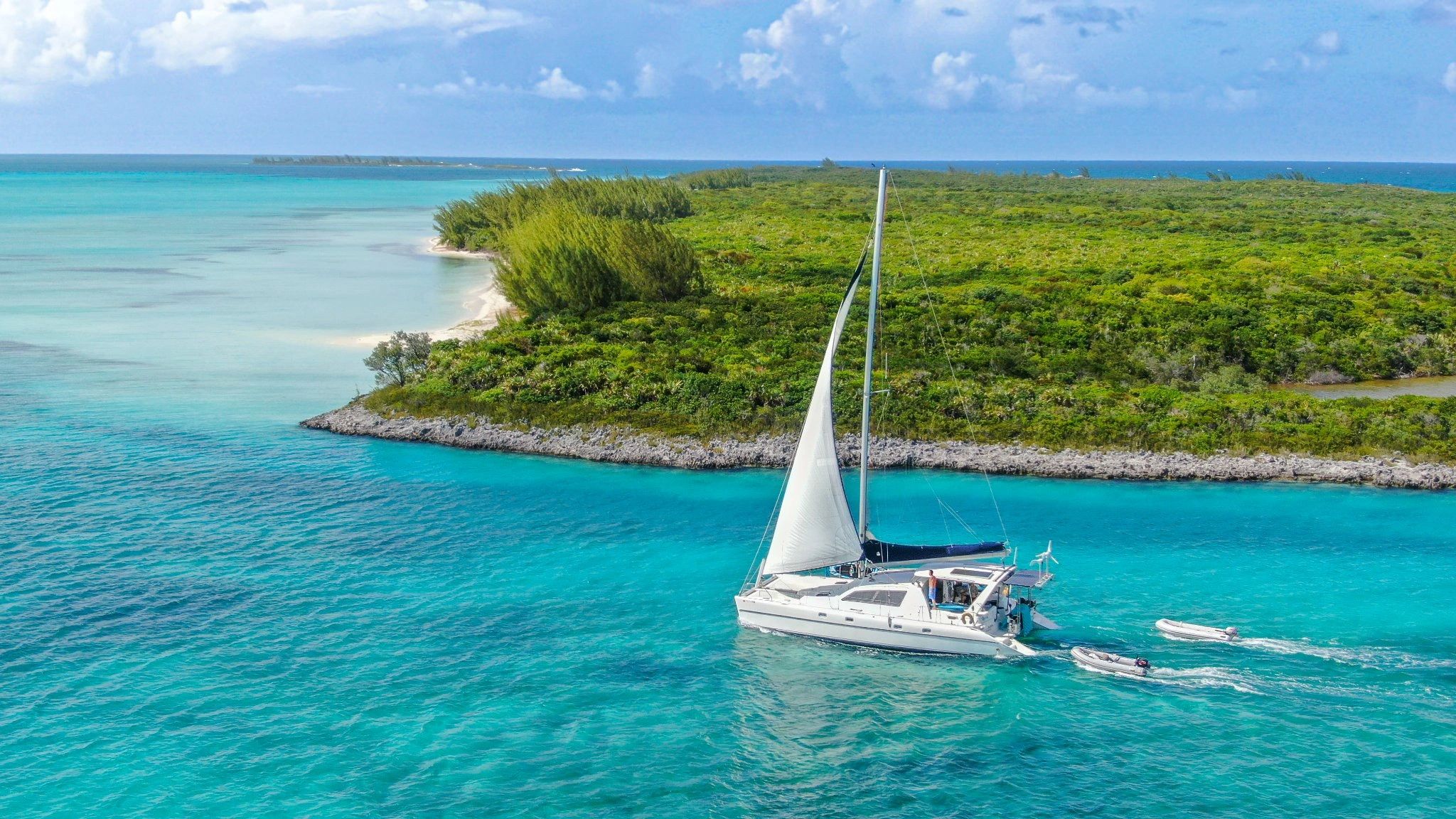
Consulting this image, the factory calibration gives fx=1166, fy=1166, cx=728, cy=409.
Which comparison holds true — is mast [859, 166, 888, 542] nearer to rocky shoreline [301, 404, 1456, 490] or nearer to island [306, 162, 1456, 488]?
rocky shoreline [301, 404, 1456, 490]

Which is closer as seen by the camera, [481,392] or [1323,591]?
[1323,591]

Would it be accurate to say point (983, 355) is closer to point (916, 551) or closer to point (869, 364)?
point (916, 551)

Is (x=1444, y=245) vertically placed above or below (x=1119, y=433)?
above

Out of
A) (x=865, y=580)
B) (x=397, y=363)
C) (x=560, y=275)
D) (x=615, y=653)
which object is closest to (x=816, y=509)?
(x=865, y=580)

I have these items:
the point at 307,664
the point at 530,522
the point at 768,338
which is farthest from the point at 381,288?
the point at 307,664

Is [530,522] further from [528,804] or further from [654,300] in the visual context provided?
[654,300]

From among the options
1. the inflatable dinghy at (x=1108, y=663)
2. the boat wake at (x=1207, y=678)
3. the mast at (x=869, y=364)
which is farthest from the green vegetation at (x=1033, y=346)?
the boat wake at (x=1207, y=678)

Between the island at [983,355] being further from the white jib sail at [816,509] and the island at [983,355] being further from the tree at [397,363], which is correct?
the white jib sail at [816,509]
